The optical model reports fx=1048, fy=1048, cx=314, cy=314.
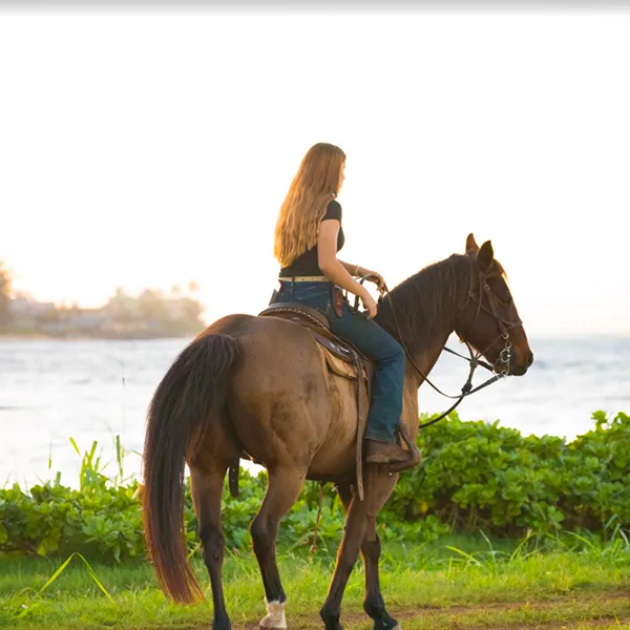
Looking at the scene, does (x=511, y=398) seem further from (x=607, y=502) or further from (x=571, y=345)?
(x=571, y=345)

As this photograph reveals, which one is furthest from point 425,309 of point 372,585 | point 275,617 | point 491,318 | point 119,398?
point 119,398

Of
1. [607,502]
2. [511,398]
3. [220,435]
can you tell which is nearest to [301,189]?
[220,435]

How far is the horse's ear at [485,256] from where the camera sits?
6.69 m

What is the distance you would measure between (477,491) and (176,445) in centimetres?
427

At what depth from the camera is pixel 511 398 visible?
2827 cm

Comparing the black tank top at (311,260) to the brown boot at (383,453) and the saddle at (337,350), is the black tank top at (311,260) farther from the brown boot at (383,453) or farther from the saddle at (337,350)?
the brown boot at (383,453)

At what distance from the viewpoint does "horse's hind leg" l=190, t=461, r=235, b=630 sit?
213 inches

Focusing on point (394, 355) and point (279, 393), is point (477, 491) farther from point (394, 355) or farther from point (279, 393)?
point (279, 393)

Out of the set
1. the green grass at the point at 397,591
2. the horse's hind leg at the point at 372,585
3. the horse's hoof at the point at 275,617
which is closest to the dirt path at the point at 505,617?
the green grass at the point at 397,591

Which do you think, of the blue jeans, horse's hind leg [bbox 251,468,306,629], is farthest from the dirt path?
the blue jeans

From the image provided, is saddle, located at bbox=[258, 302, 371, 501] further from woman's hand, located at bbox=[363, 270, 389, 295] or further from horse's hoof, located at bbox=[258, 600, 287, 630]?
horse's hoof, located at bbox=[258, 600, 287, 630]

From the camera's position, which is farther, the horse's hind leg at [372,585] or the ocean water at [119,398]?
the ocean water at [119,398]

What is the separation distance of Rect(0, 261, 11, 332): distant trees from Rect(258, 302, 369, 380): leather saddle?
74.0ft

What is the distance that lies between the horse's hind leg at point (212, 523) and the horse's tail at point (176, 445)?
15 centimetres
